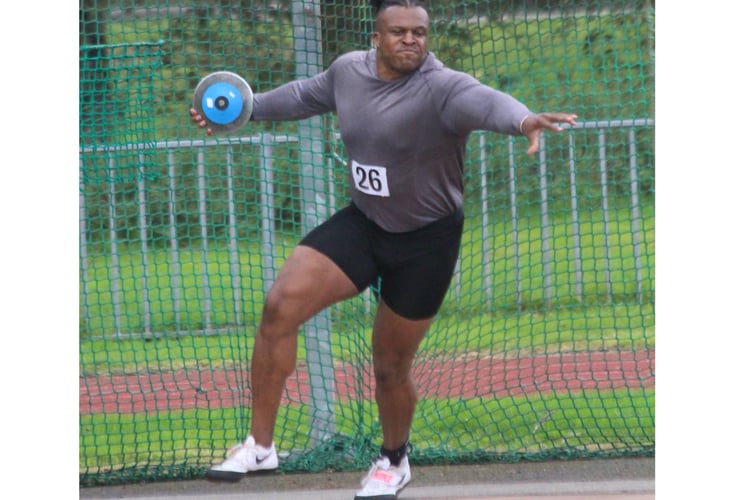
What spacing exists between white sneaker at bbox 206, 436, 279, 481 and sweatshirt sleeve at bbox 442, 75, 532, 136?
1515 millimetres

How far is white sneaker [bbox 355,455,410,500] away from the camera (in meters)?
5.38

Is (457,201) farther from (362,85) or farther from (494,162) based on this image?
(494,162)

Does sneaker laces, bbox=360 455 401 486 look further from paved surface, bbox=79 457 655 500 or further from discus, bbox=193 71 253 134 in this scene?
discus, bbox=193 71 253 134

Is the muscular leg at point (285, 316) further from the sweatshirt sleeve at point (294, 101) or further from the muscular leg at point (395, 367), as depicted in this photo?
the sweatshirt sleeve at point (294, 101)

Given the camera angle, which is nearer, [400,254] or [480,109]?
[480,109]

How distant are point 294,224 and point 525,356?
6.04 ft

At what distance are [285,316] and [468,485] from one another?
5.22ft

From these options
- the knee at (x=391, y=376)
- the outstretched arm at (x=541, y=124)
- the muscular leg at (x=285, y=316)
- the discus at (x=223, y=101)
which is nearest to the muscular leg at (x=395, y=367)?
the knee at (x=391, y=376)

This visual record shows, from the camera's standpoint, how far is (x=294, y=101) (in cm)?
519

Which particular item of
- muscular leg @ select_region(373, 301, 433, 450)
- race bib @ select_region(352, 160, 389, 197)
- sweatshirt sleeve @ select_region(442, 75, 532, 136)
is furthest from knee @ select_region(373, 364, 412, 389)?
sweatshirt sleeve @ select_region(442, 75, 532, 136)

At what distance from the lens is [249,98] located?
513 centimetres

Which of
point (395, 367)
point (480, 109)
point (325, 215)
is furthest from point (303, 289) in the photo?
point (325, 215)

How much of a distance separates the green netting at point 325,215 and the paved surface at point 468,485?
0.09 m

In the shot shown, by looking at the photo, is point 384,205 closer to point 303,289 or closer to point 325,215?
point 303,289
